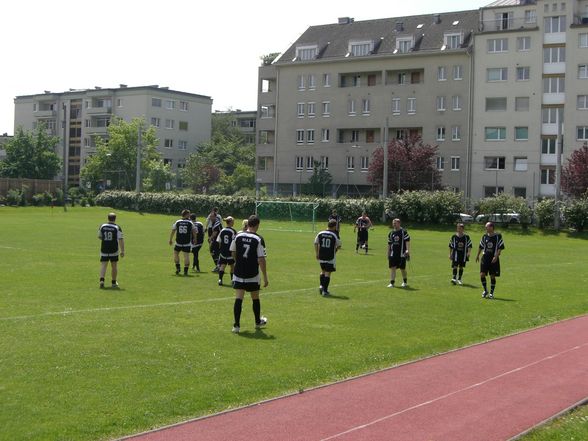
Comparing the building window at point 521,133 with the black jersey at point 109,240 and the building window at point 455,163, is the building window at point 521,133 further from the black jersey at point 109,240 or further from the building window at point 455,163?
the black jersey at point 109,240

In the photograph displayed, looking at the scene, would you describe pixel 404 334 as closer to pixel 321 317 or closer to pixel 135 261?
pixel 321 317

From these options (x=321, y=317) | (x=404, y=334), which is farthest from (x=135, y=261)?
(x=404, y=334)

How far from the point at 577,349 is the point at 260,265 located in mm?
5789

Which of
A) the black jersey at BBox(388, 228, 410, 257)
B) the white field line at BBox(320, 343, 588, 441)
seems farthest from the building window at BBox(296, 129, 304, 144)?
the white field line at BBox(320, 343, 588, 441)

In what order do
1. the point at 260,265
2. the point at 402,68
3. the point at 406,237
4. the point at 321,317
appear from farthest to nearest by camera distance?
1. the point at 402,68
2. the point at 406,237
3. the point at 321,317
4. the point at 260,265

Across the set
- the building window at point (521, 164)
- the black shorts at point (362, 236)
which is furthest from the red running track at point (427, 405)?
the building window at point (521, 164)

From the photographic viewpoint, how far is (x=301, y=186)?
86.6m

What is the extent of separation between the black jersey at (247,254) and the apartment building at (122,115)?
10539 centimetres

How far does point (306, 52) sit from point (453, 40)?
686 inches

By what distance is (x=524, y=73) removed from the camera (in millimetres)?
75750

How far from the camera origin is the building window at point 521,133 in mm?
75625

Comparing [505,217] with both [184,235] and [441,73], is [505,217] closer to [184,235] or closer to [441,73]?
[441,73]

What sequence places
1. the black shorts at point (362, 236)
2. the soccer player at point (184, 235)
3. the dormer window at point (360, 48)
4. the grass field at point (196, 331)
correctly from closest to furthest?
the grass field at point (196, 331) → the soccer player at point (184, 235) → the black shorts at point (362, 236) → the dormer window at point (360, 48)

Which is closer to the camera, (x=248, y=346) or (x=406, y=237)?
(x=248, y=346)
